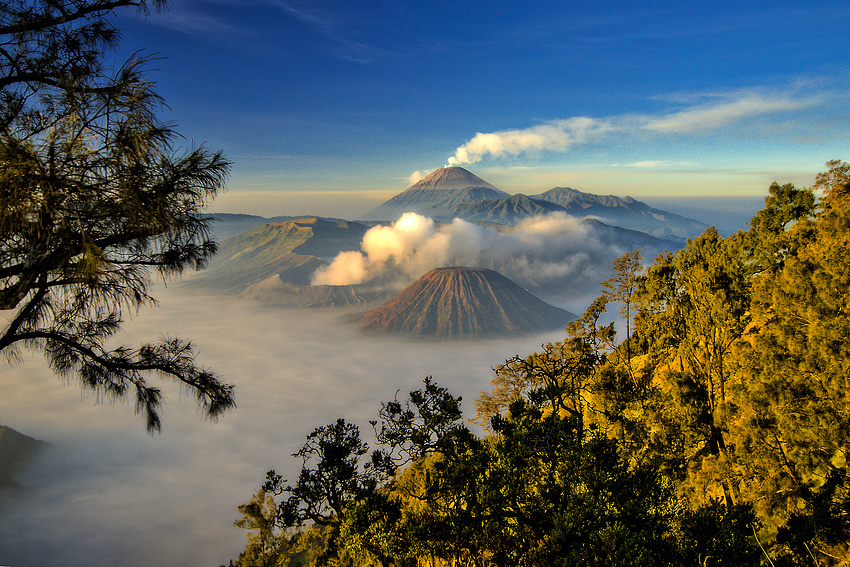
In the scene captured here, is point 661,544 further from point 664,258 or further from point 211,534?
point 211,534

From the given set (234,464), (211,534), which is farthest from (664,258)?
(234,464)

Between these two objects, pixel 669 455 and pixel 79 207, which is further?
pixel 669 455

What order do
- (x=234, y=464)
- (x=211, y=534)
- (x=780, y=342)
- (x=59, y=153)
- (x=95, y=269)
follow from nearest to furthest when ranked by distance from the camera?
(x=59, y=153), (x=95, y=269), (x=780, y=342), (x=211, y=534), (x=234, y=464)

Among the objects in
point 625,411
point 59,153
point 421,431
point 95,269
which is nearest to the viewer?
point 59,153

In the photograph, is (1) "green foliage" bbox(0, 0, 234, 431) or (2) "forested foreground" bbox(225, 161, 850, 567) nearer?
(1) "green foliage" bbox(0, 0, 234, 431)

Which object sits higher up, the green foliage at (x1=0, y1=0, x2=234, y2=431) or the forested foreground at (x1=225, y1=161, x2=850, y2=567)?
the green foliage at (x1=0, y1=0, x2=234, y2=431)

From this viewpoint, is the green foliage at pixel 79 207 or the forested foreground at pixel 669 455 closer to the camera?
the green foliage at pixel 79 207

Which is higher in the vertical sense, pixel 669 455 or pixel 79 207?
pixel 79 207

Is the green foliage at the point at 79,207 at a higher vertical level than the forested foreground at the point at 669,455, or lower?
higher
